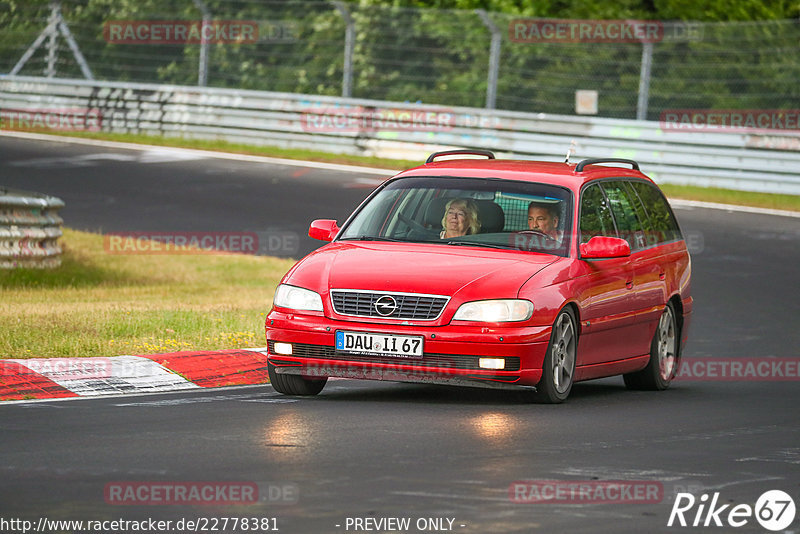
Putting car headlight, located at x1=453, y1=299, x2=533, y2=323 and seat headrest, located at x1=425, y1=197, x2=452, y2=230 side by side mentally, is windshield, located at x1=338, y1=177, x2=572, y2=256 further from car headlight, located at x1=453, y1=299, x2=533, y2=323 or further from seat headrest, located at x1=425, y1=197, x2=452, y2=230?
car headlight, located at x1=453, y1=299, x2=533, y2=323

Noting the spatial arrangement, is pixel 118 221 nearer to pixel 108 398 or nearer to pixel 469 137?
pixel 469 137

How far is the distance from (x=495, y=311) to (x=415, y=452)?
181cm

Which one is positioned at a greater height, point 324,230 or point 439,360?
point 324,230

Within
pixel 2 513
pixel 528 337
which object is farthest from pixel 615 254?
pixel 2 513

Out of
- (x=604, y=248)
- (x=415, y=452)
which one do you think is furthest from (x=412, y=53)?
(x=415, y=452)

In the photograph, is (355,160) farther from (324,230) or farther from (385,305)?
(385,305)

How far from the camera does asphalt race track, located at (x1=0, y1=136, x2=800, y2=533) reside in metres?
6.65

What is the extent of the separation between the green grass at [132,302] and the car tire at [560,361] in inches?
125

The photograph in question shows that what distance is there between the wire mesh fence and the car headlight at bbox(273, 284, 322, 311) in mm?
17414

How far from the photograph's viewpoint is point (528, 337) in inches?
384

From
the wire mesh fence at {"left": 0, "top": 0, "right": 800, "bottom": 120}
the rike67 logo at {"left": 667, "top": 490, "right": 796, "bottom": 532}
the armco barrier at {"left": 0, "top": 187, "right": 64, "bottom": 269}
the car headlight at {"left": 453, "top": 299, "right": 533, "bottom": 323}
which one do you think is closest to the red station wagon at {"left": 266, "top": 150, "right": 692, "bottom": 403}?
the car headlight at {"left": 453, "top": 299, "right": 533, "bottom": 323}

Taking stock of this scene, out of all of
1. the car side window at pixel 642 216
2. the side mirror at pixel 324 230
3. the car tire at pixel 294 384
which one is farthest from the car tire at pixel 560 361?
the side mirror at pixel 324 230

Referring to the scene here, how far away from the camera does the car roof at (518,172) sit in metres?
11.1

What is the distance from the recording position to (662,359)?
12.1m
